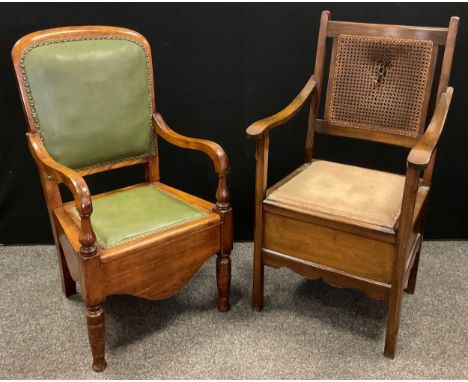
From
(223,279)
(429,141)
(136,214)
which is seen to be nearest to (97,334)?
(136,214)

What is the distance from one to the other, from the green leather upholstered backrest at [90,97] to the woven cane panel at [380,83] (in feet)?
2.50

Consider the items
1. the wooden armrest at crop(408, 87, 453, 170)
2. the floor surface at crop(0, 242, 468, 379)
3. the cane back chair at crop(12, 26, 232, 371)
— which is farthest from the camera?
the floor surface at crop(0, 242, 468, 379)

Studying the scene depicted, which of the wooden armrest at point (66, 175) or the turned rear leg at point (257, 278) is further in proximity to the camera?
the turned rear leg at point (257, 278)

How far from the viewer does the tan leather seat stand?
168 cm

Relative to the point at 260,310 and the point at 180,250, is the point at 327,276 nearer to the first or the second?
the point at 260,310

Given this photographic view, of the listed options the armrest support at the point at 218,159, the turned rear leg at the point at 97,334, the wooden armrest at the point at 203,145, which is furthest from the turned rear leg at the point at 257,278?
the turned rear leg at the point at 97,334

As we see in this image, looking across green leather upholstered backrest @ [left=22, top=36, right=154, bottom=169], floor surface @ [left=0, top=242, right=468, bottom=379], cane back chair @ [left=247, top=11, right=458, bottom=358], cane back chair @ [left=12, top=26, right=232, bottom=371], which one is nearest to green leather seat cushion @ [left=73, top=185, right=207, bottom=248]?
cane back chair @ [left=12, top=26, right=232, bottom=371]

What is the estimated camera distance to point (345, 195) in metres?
1.79

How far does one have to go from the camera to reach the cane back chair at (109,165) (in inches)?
64.4

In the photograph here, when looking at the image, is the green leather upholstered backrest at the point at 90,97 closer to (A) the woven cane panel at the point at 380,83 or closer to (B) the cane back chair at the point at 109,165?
(B) the cane back chair at the point at 109,165

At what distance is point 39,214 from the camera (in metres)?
2.49

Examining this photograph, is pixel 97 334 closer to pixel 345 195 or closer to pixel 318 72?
pixel 345 195

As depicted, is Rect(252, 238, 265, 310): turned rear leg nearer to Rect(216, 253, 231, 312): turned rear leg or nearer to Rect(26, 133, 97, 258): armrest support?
Rect(216, 253, 231, 312): turned rear leg

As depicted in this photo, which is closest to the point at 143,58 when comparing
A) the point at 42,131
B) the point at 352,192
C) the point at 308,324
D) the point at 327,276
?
the point at 42,131
